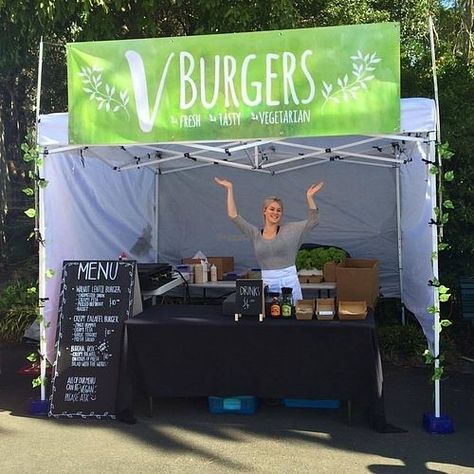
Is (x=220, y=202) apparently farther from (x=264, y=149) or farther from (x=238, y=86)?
(x=238, y=86)

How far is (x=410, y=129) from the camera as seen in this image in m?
3.92

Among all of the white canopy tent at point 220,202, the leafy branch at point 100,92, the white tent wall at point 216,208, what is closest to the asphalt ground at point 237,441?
the white canopy tent at point 220,202

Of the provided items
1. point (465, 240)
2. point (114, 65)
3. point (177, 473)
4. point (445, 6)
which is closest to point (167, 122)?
point (114, 65)

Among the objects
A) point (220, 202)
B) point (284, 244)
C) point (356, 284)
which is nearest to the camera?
point (284, 244)

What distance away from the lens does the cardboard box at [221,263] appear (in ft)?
22.1

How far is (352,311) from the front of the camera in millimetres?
4184

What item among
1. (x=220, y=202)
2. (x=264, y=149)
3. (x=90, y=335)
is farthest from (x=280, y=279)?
(x=220, y=202)

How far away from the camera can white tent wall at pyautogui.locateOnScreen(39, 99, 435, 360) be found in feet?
18.8

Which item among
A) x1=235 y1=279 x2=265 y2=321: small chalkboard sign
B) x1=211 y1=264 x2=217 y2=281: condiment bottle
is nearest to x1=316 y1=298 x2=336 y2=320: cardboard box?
x1=235 y1=279 x2=265 y2=321: small chalkboard sign

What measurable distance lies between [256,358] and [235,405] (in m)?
0.51

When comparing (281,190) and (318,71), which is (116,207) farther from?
(318,71)

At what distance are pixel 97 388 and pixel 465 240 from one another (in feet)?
13.5

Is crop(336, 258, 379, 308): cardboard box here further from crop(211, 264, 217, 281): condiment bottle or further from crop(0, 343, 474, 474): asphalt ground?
crop(211, 264, 217, 281): condiment bottle

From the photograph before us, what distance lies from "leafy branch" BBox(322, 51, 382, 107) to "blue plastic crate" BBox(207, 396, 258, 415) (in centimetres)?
222
